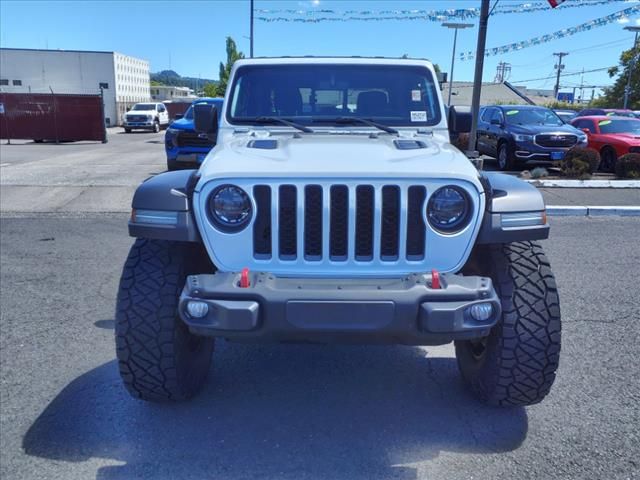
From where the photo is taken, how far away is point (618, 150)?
44.2 ft

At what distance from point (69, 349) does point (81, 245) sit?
3.33 m

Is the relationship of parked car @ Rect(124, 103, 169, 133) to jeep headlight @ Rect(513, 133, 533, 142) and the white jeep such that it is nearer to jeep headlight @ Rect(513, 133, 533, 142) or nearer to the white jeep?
A: jeep headlight @ Rect(513, 133, 533, 142)

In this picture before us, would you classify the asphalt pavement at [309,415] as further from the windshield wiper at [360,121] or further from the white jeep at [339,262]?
the windshield wiper at [360,121]

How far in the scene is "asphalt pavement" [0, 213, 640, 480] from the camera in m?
2.76

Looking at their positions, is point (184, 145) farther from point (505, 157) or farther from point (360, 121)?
point (360, 121)

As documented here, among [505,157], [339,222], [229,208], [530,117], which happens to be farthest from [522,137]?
[229,208]

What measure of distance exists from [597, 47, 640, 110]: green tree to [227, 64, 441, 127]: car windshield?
165 feet

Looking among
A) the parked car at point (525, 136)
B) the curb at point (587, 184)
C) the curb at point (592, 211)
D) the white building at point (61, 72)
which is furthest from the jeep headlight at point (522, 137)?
the white building at point (61, 72)

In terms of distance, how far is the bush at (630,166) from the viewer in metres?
11.7

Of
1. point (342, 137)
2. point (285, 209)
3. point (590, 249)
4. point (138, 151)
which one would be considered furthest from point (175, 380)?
point (138, 151)

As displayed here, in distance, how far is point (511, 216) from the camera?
279 cm

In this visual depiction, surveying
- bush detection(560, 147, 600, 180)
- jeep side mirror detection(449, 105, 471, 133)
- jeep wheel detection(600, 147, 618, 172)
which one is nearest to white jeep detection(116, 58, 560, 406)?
jeep side mirror detection(449, 105, 471, 133)

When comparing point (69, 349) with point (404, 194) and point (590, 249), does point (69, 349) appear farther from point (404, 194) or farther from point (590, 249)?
point (590, 249)

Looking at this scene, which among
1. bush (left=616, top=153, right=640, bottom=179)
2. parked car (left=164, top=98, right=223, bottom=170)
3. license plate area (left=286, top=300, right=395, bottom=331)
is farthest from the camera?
parked car (left=164, top=98, right=223, bottom=170)
